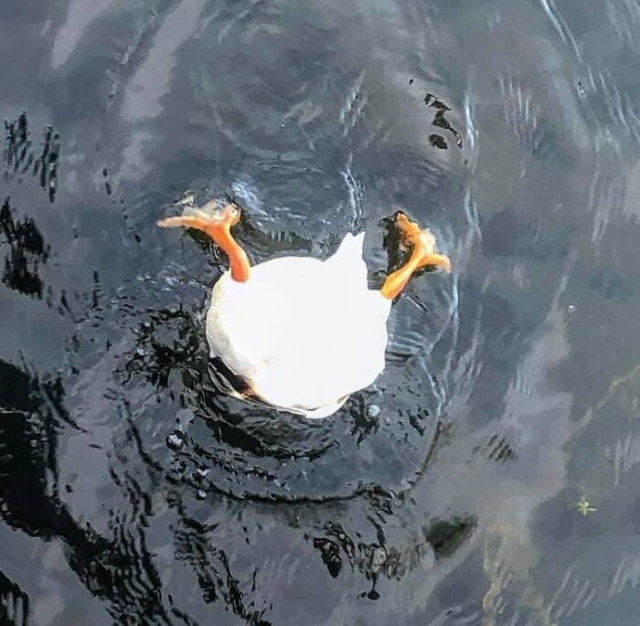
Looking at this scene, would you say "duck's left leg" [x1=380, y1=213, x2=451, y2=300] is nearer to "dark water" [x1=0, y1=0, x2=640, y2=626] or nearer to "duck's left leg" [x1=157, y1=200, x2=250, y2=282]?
"dark water" [x1=0, y1=0, x2=640, y2=626]

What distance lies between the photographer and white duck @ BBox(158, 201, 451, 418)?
2.45 meters

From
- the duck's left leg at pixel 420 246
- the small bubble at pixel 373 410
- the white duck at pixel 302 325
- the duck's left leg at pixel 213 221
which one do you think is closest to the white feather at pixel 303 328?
the white duck at pixel 302 325

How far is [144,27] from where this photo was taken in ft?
9.59

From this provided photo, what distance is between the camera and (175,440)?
2.91 meters

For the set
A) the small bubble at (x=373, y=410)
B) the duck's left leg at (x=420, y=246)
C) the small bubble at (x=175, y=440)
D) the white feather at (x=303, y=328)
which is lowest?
the small bubble at (x=175, y=440)

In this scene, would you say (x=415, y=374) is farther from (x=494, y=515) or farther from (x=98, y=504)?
(x=98, y=504)

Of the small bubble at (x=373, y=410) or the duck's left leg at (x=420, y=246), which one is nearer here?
the duck's left leg at (x=420, y=246)

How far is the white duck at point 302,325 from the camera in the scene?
2449 mm

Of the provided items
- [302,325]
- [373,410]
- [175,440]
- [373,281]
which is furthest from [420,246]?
[175,440]

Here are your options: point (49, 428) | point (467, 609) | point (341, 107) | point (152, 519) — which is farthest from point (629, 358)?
point (49, 428)

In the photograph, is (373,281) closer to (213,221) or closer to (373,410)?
(373,410)

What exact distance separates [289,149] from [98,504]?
1052 millimetres

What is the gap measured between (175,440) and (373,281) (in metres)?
0.67

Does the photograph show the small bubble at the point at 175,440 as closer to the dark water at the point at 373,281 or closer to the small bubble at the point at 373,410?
the dark water at the point at 373,281
